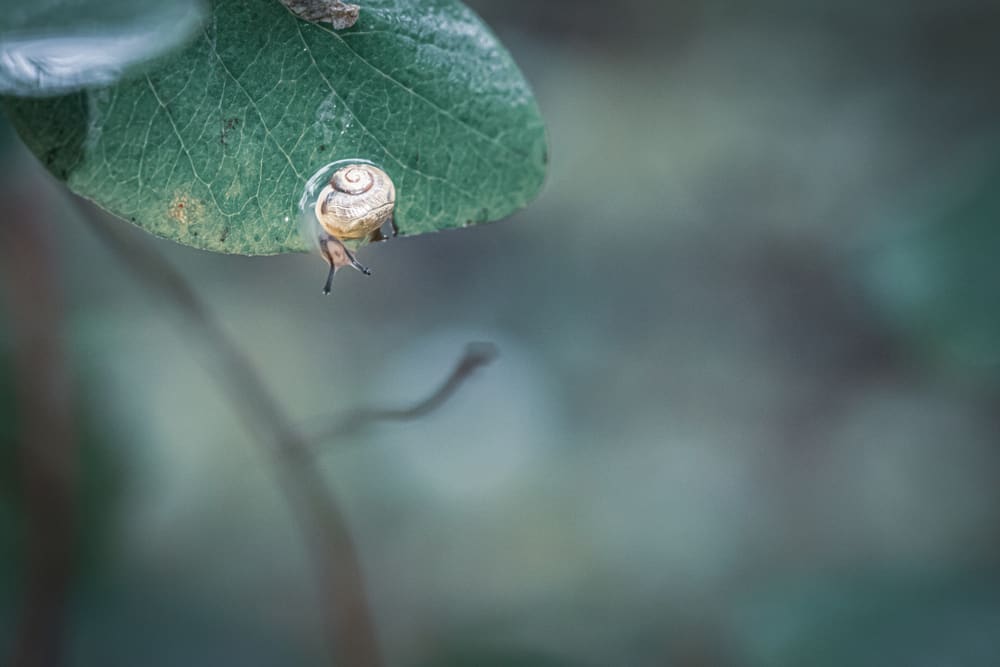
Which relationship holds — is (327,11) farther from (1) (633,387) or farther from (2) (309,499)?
(1) (633,387)

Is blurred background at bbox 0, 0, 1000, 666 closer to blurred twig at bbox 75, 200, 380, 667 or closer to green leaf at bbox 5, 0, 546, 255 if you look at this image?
blurred twig at bbox 75, 200, 380, 667

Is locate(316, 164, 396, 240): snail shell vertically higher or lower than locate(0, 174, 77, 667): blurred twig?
lower

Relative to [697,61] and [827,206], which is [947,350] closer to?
[827,206]

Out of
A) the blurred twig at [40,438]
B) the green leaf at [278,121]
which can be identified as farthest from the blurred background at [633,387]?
the green leaf at [278,121]

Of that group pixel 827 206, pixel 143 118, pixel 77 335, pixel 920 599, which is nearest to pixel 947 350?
pixel 920 599

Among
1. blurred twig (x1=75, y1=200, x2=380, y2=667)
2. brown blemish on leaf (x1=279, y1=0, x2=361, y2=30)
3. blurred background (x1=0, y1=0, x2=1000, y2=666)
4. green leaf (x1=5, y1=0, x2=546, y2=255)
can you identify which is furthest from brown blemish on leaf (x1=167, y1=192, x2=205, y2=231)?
blurred background (x1=0, y1=0, x2=1000, y2=666)

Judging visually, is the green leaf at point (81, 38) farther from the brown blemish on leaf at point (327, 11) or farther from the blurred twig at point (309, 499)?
the blurred twig at point (309, 499)
